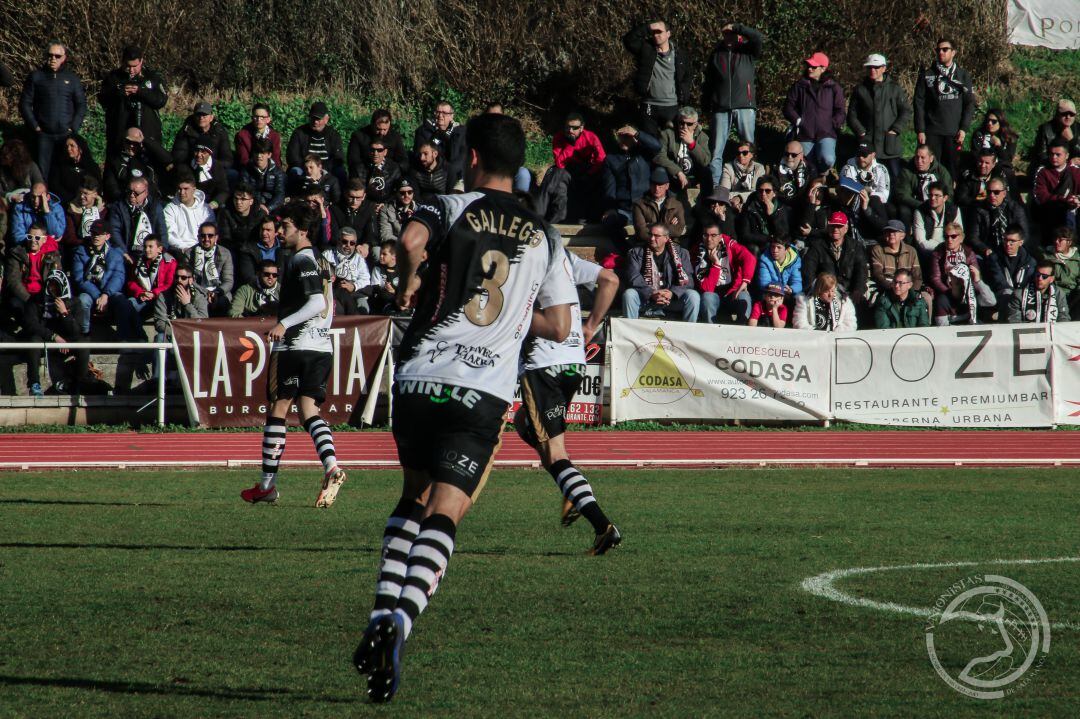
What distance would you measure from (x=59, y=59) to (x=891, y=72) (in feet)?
60.9

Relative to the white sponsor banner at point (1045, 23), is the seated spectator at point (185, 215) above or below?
below

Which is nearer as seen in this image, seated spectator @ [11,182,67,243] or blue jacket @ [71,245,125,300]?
blue jacket @ [71,245,125,300]

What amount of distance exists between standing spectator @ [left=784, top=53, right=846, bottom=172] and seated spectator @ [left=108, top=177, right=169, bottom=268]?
1030 cm

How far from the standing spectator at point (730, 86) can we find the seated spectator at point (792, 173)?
1.45m

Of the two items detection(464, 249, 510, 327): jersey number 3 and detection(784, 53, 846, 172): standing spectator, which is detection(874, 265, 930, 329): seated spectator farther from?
detection(464, 249, 510, 327): jersey number 3

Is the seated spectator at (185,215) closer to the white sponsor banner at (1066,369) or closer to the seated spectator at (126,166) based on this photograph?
the seated spectator at (126,166)

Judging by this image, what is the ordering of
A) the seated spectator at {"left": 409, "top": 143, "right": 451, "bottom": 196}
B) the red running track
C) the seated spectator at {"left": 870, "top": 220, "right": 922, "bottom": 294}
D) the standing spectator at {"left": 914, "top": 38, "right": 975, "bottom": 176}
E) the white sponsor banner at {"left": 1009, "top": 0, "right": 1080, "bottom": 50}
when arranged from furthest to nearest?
the white sponsor banner at {"left": 1009, "top": 0, "right": 1080, "bottom": 50} → the standing spectator at {"left": 914, "top": 38, "right": 975, "bottom": 176} → the seated spectator at {"left": 409, "top": 143, "right": 451, "bottom": 196} → the seated spectator at {"left": 870, "top": 220, "right": 922, "bottom": 294} → the red running track

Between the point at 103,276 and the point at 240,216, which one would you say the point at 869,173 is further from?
the point at 103,276

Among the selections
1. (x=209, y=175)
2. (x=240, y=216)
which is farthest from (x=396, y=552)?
(x=209, y=175)

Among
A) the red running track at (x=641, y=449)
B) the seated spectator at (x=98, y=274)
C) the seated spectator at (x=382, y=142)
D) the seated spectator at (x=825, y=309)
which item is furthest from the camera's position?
the seated spectator at (x=382, y=142)

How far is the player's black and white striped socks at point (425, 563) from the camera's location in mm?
4707

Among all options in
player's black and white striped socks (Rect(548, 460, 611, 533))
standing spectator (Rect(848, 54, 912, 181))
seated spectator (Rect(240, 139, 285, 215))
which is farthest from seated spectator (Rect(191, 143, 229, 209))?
player's black and white striped socks (Rect(548, 460, 611, 533))

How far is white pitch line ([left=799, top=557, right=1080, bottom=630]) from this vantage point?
6.14 metres

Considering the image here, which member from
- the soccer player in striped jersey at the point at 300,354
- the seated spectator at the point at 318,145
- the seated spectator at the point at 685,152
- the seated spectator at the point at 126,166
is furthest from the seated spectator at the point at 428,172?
the soccer player in striped jersey at the point at 300,354
